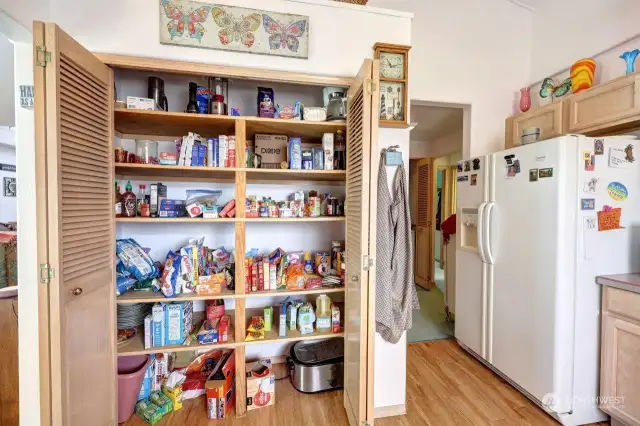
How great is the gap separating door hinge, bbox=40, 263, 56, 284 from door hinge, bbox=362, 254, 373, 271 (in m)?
1.26

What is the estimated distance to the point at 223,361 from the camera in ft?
5.80

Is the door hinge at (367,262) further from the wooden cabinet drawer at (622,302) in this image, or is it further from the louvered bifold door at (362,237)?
the wooden cabinet drawer at (622,302)

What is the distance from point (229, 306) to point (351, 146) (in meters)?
1.47

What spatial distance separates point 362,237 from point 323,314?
0.77 meters

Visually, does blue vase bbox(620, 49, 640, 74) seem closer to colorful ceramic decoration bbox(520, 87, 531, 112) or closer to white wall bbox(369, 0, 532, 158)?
colorful ceramic decoration bbox(520, 87, 531, 112)

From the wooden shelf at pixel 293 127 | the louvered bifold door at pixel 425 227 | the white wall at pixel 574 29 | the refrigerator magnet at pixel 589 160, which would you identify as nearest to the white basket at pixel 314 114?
the wooden shelf at pixel 293 127

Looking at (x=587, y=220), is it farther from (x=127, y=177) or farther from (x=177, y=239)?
(x=127, y=177)

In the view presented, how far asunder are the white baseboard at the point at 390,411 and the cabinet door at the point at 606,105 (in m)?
2.32

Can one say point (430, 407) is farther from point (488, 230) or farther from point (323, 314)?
point (488, 230)

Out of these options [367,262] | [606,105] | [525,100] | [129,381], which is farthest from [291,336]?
[525,100]

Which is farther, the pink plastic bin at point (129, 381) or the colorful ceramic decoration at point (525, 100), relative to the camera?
the colorful ceramic decoration at point (525, 100)

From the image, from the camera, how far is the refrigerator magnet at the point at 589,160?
5.10 feet

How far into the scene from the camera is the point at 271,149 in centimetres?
165

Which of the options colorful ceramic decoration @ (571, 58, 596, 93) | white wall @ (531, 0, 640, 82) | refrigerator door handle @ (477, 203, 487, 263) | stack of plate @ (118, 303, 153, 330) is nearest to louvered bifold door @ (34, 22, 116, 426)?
stack of plate @ (118, 303, 153, 330)
